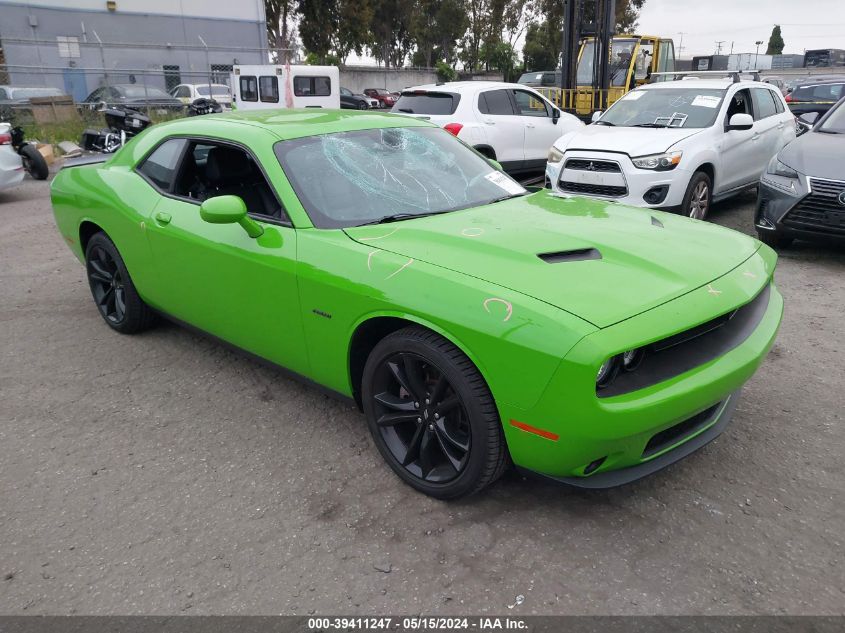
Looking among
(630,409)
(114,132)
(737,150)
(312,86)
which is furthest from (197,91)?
(630,409)

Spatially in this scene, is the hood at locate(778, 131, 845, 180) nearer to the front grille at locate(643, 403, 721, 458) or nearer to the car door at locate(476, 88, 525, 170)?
the car door at locate(476, 88, 525, 170)

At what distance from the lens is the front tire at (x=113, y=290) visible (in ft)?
14.5

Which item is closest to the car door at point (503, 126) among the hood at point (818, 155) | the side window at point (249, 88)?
the hood at point (818, 155)

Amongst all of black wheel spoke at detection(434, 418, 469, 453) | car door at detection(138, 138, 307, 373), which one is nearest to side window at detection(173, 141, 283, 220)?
car door at detection(138, 138, 307, 373)

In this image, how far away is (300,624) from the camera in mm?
2215

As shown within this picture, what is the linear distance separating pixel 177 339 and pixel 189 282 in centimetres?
105

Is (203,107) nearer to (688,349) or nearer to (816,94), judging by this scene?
(816,94)

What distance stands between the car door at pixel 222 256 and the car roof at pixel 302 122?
16 cm

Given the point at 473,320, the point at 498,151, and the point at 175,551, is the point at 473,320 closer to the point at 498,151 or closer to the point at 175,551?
the point at 175,551

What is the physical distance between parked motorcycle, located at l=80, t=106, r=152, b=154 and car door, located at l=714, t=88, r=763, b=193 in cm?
1060

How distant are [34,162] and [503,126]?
325 inches

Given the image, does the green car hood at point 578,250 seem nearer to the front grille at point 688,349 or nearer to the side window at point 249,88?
the front grille at point 688,349

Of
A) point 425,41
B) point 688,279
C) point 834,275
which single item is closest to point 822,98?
point 834,275

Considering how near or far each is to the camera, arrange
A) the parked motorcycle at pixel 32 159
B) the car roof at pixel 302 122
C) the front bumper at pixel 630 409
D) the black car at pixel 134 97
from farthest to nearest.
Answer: the black car at pixel 134 97 < the parked motorcycle at pixel 32 159 < the car roof at pixel 302 122 < the front bumper at pixel 630 409
